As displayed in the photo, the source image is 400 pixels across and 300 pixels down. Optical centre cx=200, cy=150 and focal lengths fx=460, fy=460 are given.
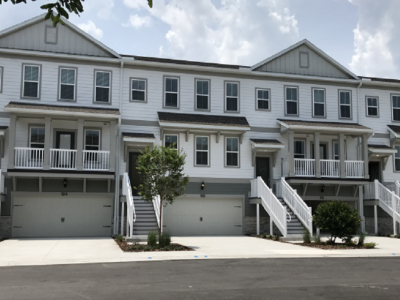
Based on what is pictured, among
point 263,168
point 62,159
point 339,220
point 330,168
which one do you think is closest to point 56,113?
point 62,159

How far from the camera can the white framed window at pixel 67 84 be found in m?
22.0

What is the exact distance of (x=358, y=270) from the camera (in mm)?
11672

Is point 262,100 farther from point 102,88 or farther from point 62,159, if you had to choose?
point 62,159

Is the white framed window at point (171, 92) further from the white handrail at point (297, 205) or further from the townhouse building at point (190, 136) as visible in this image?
the white handrail at point (297, 205)

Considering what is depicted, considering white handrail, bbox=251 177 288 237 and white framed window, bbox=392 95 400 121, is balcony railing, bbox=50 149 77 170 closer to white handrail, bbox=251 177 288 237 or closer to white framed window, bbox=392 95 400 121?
white handrail, bbox=251 177 288 237

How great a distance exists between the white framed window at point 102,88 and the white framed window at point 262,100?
25.5 ft

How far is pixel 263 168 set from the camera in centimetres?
2445

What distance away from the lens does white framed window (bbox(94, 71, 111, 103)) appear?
22359mm

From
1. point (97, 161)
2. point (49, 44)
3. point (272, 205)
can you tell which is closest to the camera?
point (272, 205)

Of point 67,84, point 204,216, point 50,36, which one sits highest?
point 50,36

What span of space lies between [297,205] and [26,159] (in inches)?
489

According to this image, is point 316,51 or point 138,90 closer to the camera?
point 138,90

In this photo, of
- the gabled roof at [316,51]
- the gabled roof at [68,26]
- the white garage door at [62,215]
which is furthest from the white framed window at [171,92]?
the white garage door at [62,215]

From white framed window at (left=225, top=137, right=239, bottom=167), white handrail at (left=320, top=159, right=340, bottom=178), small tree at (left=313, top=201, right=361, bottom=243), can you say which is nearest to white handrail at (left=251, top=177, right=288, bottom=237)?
white framed window at (left=225, top=137, right=239, bottom=167)
